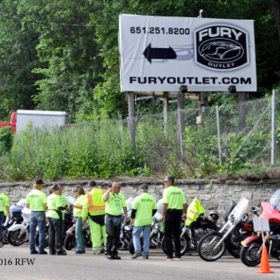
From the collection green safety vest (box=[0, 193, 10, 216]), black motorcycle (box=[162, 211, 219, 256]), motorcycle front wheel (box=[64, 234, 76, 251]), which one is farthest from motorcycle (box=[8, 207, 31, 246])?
black motorcycle (box=[162, 211, 219, 256])

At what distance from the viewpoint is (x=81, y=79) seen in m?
44.8

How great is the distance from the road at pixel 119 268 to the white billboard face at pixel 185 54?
7544 millimetres

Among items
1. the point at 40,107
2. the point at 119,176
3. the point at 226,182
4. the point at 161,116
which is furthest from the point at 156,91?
the point at 40,107

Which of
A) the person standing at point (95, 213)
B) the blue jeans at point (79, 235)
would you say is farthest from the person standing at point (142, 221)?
the blue jeans at point (79, 235)

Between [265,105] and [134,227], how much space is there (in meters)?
6.19

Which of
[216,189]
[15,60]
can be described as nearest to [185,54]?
[216,189]

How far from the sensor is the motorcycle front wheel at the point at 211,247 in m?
17.9

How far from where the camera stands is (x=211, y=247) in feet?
58.9

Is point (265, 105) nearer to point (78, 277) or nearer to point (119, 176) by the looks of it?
point (119, 176)

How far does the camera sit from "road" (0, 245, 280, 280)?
Result: 1489 centimetres

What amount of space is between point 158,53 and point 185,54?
93 centimetres

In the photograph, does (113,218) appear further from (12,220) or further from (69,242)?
(12,220)

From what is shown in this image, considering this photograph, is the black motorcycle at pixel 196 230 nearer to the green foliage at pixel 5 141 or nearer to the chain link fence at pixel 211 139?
the chain link fence at pixel 211 139

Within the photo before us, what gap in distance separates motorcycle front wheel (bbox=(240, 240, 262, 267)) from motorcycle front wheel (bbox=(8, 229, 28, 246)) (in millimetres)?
8686
